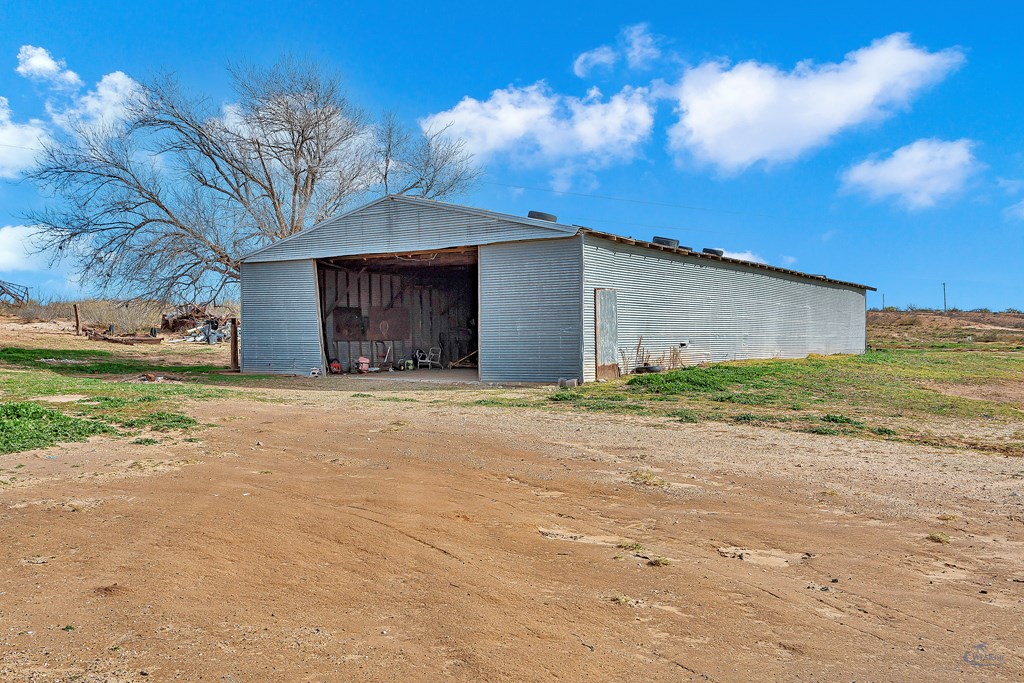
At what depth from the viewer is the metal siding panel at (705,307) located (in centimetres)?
1916

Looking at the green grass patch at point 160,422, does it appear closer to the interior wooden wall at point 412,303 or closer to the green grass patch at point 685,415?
the green grass patch at point 685,415

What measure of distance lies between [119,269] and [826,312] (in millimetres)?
31015

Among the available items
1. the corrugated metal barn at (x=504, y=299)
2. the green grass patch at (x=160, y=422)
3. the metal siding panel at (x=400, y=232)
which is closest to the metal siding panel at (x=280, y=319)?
the corrugated metal barn at (x=504, y=299)

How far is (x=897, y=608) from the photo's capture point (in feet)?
13.1

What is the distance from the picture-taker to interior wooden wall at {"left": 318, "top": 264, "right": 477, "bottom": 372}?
24250mm

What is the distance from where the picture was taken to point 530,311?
1867 cm

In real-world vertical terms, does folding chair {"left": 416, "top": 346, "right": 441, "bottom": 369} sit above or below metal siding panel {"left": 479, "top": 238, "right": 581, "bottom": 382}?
below

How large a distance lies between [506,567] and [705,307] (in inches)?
791

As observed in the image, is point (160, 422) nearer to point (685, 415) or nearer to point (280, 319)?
point (685, 415)

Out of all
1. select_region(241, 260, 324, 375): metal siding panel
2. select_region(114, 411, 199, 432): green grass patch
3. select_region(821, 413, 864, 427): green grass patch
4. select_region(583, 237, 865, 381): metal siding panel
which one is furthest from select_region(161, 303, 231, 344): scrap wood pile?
select_region(821, 413, 864, 427): green grass patch

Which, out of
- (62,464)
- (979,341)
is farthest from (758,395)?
(979,341)

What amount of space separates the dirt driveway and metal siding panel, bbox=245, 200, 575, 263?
451 inches

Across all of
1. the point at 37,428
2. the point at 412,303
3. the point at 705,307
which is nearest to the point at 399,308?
the point at 412,303

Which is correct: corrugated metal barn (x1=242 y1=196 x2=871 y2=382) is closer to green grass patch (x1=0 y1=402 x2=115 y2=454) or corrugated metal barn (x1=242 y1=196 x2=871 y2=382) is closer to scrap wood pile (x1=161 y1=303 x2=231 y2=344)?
green grass patch (x1=0 y1=402 x2=115 y2=454)
